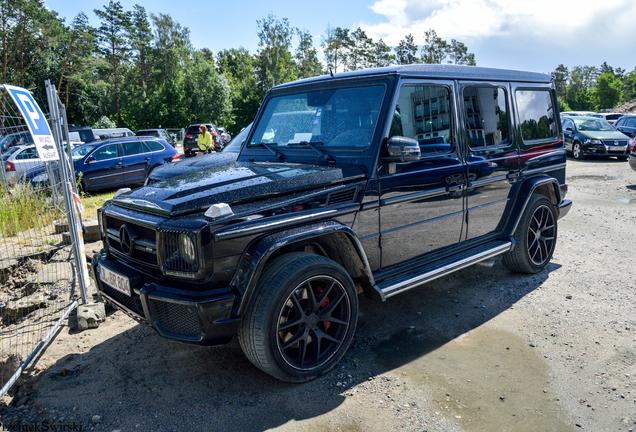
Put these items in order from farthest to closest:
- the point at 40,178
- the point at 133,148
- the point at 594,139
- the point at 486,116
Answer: the point at 594,139
the point at 133,148
the point at 40,178
the point at 486,116

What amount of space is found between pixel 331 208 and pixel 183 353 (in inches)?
70.6

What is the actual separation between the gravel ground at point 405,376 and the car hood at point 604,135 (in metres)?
14.2

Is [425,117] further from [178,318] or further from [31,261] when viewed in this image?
[31,261]

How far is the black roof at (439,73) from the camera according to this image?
3650 millimetres

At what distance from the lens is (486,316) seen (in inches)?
169

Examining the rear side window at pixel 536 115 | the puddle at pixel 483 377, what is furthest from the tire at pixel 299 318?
the rear side window at pixel 536 115

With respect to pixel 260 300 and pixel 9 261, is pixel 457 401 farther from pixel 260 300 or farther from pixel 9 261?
pixel 9 261

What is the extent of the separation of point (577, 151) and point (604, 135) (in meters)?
1.03

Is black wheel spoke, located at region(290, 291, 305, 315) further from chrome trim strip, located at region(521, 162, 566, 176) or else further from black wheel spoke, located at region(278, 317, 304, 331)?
chrome trim strip, located at region(521, 162, 566, 176)

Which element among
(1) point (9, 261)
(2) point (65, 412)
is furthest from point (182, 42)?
(2) point (65, 412)

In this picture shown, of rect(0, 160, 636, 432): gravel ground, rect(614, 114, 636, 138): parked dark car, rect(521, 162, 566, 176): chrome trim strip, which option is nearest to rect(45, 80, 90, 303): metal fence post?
rect(0, 160, 636, 432): gravel ground

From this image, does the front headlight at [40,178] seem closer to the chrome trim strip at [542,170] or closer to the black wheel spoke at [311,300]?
the black wheel spoke at [311,300]

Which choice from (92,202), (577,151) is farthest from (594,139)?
(92,202)

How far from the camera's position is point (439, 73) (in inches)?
155
